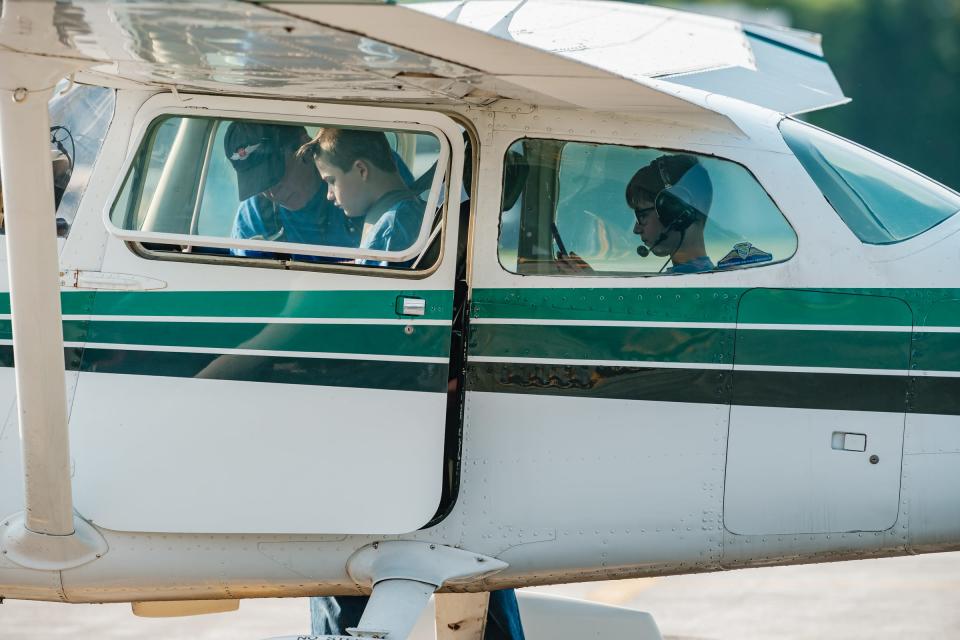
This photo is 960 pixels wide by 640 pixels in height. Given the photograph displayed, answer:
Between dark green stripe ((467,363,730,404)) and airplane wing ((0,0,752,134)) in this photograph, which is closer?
airplane wing ((0,0,752,134))

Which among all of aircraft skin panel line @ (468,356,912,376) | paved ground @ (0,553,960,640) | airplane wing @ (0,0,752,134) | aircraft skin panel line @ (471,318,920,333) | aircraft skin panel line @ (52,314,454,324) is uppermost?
airplane wing @ (0,0,752,134)

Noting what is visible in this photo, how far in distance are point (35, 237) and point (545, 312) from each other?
1704 millimetres

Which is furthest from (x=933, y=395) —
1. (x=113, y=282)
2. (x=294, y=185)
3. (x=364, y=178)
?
(x=113, y=282)

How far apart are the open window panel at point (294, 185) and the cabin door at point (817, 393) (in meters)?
1.20

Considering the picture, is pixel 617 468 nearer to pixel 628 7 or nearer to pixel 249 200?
pixel 249 200

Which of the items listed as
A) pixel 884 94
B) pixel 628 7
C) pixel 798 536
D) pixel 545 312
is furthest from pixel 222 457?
pixel 884 94

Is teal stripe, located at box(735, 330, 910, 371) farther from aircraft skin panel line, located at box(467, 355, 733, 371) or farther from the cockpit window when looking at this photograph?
the cockpit window

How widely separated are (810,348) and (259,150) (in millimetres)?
2073

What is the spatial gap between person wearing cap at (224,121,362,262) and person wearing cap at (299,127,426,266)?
0.12ft

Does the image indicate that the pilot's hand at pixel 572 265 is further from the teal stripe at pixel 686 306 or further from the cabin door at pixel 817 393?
the cabin door at pixel 817 393

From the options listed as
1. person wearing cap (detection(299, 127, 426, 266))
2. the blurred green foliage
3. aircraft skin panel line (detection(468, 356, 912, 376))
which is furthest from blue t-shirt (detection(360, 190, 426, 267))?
the blurred green foliage

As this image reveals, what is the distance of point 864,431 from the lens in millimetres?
4301

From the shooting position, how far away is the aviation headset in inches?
171

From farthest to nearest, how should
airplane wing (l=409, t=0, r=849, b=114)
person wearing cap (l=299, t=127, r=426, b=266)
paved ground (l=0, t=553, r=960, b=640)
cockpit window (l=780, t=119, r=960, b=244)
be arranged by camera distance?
paved ground (l=0, t=553, r=960, b=640), airplane wing (l=409, t=0, r=849, b=114), cockpit window (l=780, t=119, r=960, b=244), person wearing cap (l=299, t=127, r=426, b=266)
